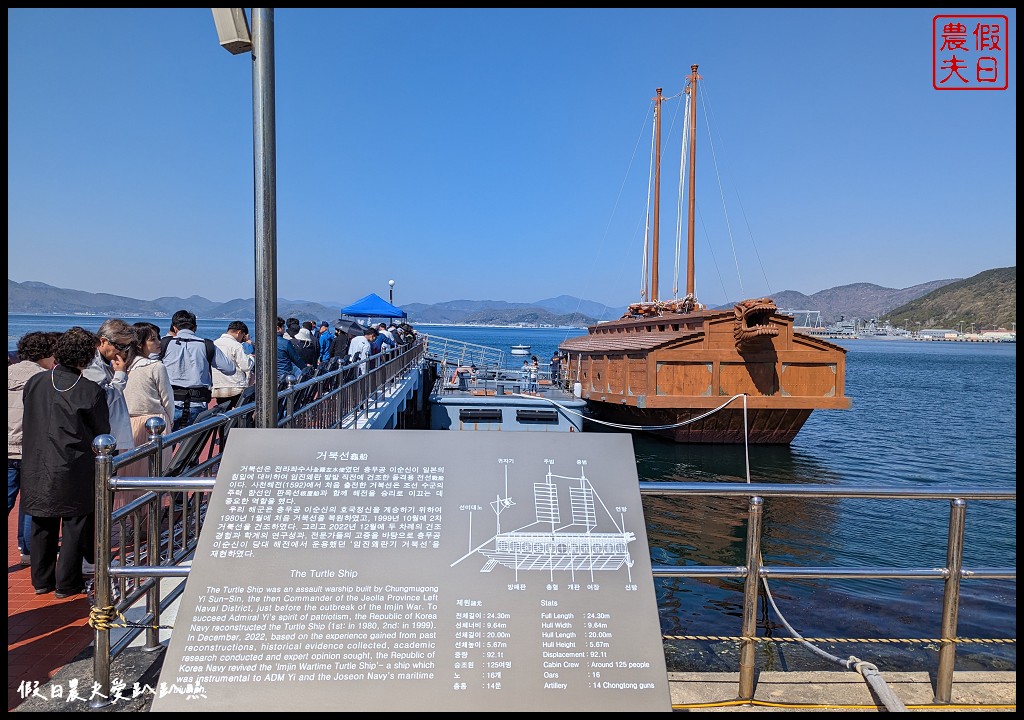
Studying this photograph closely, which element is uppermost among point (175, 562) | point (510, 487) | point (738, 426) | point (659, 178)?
point (659, 178)

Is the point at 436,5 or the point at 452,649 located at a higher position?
the point at 436,5

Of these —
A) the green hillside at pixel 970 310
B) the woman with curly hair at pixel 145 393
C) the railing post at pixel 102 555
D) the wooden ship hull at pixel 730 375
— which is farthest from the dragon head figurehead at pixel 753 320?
the green hillside at pixel 970 310

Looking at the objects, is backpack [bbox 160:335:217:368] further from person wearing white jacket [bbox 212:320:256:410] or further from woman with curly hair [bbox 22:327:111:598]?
woman with curly hair [bbox 22:327:111:598]

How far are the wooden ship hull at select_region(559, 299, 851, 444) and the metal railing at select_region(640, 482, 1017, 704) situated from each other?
1547cm

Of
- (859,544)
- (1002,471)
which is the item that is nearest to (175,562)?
(859,544)

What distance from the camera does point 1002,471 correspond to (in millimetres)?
19984

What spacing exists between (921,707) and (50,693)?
3.98 metres

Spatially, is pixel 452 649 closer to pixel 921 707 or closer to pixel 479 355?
pixel 921 707

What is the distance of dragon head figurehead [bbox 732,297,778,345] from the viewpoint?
18312 mm

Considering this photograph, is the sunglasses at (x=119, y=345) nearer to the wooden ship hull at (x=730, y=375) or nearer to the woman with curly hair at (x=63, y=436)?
the woman with curly hair at (x=63, y=436)

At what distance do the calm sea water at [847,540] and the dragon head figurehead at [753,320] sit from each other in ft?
13.7

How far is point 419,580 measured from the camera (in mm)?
2355

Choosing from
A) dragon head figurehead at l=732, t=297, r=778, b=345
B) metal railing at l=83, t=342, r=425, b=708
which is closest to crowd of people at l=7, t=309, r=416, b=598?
metal railing at l=83, t=342, r=425, b=708

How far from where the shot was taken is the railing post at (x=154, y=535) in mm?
3102
